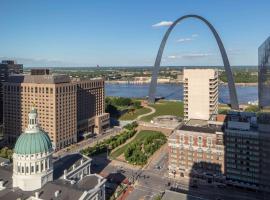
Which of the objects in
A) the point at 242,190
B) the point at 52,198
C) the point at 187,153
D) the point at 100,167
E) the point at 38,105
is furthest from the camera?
the point at 38,105

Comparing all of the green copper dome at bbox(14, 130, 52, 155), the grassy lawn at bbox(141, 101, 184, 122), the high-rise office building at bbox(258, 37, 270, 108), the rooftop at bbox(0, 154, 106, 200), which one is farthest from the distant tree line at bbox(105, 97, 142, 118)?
→ the high-rise office building at bbox(258, 37, 270, 108)

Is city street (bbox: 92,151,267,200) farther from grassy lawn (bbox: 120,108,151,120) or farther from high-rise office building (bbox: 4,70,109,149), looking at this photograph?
grassy lawn (bbox: 120,108,151,120)

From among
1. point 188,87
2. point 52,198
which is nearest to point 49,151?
point 52,198

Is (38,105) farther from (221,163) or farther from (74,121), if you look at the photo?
(221,163)

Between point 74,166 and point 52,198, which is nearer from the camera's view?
point 52,198

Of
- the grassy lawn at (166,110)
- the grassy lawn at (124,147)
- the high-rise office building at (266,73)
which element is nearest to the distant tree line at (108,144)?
the grassy lawn at (124,147)

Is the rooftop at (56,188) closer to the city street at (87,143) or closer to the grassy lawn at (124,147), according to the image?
the grassy lawn at (124,147)
